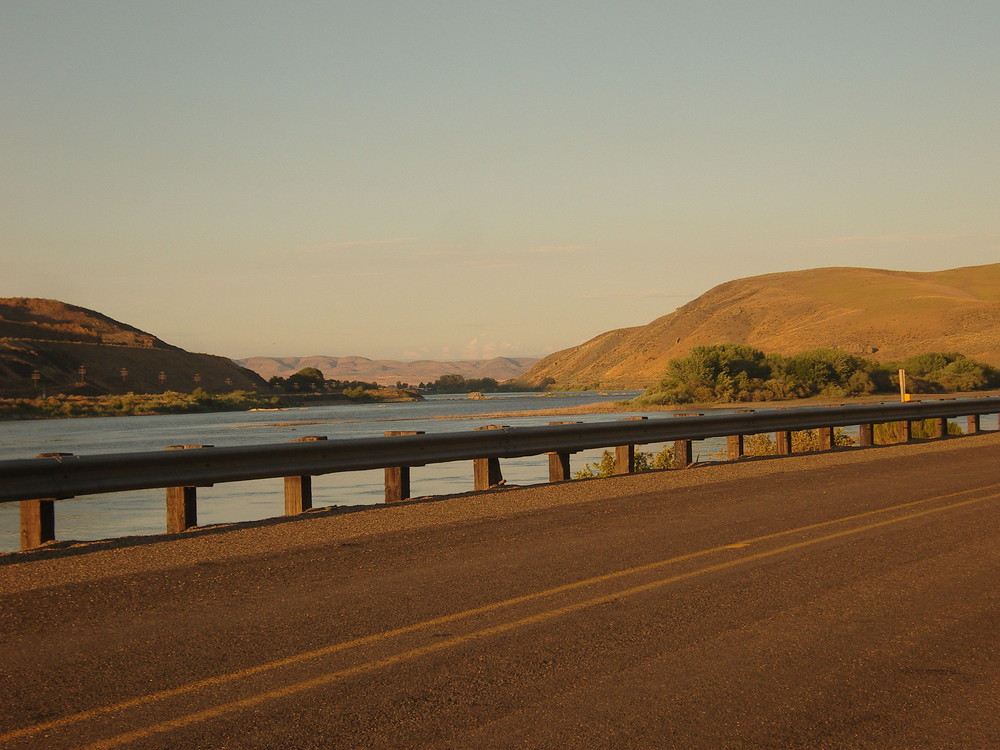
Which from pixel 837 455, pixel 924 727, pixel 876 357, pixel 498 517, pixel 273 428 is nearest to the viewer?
pixel 924 727

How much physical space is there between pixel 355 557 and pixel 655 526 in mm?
3277

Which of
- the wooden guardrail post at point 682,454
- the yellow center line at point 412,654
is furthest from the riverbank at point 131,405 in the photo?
the yellow center line at point 412,654

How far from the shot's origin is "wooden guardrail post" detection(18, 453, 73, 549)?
1032cm

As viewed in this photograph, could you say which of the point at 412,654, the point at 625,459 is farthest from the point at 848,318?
the point at 412,654

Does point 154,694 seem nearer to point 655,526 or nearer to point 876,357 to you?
point 655,526

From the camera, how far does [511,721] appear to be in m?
4.80

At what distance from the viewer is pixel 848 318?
440ft

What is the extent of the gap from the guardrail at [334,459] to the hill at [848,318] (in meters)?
78.0

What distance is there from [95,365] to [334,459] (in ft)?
431

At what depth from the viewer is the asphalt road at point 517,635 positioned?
4773mm

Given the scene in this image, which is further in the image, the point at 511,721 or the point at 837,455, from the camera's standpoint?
the point at 837,455

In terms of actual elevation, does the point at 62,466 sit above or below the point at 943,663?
above

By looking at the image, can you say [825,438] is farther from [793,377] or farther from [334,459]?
[793,377]

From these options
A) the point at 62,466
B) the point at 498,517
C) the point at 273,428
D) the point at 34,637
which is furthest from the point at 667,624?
the point at 273,428
